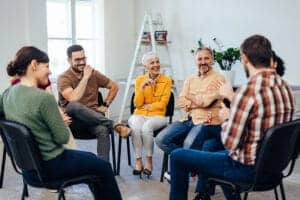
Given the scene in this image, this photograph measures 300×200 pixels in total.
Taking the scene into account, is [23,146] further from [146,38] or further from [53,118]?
[146,38]

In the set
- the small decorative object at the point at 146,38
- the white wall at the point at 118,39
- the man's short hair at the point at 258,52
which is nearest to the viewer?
the man's short hair at the point at 258,52

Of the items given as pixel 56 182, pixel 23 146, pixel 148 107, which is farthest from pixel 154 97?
pixel 23 146

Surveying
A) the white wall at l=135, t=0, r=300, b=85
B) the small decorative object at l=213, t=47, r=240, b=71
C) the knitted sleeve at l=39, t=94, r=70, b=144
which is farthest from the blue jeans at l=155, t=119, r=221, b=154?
the white wall at l=135, t=0, r=300, b=85

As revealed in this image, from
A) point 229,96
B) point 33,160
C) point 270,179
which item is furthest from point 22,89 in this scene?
point 270,179

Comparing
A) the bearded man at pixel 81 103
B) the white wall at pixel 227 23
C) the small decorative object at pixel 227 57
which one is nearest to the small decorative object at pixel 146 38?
the white wall at pixel 227 23

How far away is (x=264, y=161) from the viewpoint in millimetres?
1979

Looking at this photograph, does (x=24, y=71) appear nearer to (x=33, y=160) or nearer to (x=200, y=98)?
(x=33, y=160)

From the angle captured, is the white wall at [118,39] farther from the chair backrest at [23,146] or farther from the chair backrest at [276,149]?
the chair backrest at [276,149]

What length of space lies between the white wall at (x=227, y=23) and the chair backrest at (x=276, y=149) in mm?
2612

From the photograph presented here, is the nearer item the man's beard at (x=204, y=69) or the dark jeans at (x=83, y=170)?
the dark jeans at (x=83, y=170)

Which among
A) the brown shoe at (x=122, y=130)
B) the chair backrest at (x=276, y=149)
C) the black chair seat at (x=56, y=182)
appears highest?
the chair backrest at (x=276, y=149)

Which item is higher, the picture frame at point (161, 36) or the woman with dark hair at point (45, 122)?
the picture frame at point (161, 36)

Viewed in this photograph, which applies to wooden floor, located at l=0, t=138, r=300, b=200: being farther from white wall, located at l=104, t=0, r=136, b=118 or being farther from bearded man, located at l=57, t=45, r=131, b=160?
white wall, located at l=104, t=0, r=136, b=118

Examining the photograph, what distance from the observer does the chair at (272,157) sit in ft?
6.37
